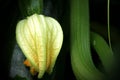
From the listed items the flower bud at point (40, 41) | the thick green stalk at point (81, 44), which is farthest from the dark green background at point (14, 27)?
the flower bud at point (40, 41)

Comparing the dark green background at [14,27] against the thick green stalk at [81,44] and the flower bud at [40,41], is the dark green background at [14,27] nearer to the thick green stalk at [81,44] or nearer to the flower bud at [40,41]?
the thick green stalk at [81,44]

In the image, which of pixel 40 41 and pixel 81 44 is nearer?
pixel 40 41

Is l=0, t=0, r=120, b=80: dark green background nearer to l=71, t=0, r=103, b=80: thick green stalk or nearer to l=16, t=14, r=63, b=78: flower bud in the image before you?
l=71, t=0, r=103, b=80: thick green stalk

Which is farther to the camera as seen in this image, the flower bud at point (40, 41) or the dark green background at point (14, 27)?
the dark green background at point (14, 27)

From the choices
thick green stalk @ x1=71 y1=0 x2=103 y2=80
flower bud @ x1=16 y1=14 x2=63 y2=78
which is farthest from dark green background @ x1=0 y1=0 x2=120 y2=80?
flower bud @ x1=16 y1=14 x2=63 y2=78

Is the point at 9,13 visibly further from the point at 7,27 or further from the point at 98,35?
the point at 98,35
